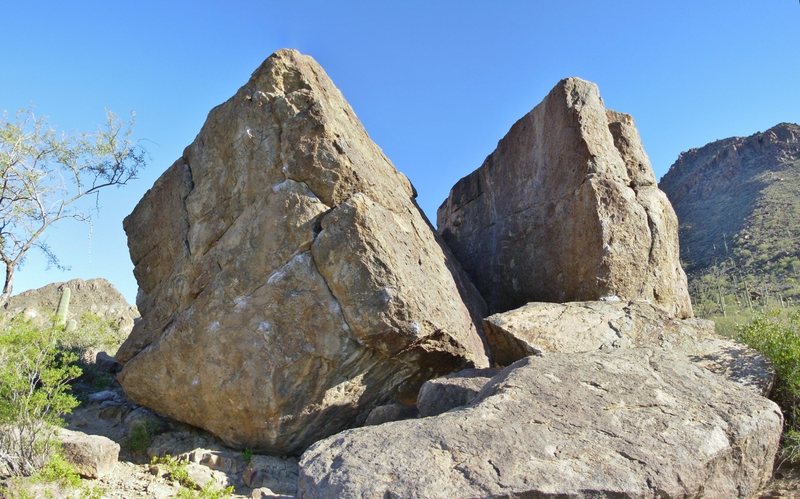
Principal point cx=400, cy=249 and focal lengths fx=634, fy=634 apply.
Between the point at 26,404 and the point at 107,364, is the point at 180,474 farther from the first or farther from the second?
the point at 107,364

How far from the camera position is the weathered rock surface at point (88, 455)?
21.8 feet

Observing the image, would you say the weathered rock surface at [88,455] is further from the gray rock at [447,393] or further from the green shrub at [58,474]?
the gray rock at [447,393]

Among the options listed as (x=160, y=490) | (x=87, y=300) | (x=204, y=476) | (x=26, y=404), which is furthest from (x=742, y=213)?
(x=26, y=404)

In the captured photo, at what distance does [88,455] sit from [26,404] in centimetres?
83

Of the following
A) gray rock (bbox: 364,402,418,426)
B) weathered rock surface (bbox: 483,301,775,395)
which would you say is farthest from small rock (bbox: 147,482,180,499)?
weathered rock surface (bbox: 483,301,775,395)

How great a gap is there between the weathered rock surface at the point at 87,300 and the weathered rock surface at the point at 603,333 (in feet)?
48.9

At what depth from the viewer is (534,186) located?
947 cm

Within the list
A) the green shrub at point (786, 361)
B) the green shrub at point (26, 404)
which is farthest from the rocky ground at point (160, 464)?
the green shrub at point (786, 361)

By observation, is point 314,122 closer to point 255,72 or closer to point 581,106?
point 255,72

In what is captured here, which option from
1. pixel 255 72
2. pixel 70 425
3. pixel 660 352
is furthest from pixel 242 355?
pixel 660 352

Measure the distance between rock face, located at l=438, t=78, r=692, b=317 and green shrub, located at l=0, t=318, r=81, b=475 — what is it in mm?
5989

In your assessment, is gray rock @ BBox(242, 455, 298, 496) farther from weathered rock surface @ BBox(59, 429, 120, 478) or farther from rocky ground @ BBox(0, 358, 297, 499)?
weathered rock surface @ BBox(59, 429, 120, 478)

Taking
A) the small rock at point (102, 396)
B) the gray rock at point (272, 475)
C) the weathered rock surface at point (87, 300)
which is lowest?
the gray rock at point (272, 475)

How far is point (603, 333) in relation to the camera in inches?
286
